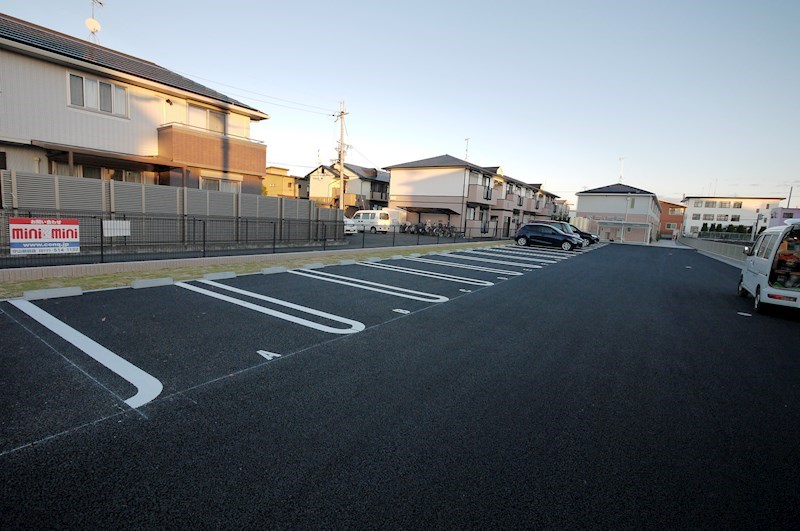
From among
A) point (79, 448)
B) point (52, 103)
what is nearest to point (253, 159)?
point (52, 103)

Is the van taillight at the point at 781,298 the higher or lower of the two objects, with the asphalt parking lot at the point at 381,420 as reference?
higher

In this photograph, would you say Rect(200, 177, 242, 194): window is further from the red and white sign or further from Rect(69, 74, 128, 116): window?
the red and white sign

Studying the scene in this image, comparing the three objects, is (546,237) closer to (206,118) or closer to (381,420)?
(206,118)

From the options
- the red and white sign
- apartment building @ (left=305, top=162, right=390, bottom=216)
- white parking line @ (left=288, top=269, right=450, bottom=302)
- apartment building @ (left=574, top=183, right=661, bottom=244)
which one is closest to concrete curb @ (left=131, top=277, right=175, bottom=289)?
the red and white sign

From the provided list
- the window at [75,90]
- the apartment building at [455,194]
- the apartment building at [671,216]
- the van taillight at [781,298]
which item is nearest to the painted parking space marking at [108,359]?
the van taillight at [781,298]

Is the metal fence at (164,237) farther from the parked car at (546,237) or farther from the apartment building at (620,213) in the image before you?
the apartment building at (620,213)

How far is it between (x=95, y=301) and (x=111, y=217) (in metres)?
6.16

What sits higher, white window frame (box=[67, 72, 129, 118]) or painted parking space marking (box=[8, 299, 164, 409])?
white window frame (box=[67, 72, 129, 118])

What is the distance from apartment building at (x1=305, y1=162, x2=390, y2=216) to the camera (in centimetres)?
4188

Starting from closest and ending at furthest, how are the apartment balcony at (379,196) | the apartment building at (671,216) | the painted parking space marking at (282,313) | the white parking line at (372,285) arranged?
the painted parking space marking at (282,313)
the white parking line at (372,285)
the apartment balcony at (379,196)
the apartment building at (671,216)

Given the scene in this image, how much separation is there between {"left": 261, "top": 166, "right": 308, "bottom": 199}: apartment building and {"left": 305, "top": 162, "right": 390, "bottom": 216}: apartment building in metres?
1.73

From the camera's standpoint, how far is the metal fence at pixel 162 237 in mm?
9266

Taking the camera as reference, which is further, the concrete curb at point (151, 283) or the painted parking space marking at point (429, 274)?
the painted parking space marking at point (429, 274)

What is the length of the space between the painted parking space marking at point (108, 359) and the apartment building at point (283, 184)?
1474 inches
